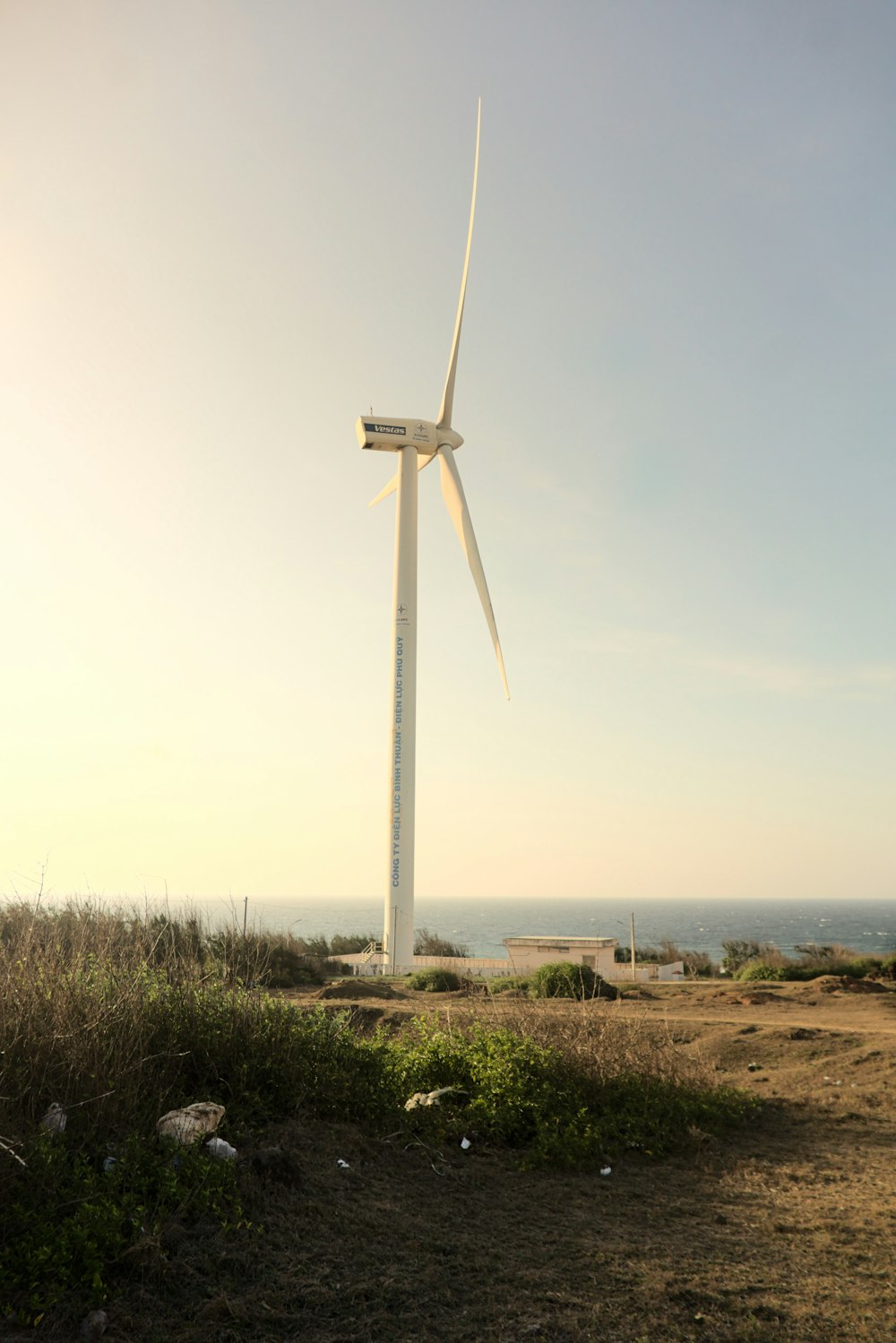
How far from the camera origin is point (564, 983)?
85.3ft

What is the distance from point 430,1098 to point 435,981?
60.7ft

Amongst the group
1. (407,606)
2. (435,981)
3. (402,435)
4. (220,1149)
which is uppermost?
(402,435)

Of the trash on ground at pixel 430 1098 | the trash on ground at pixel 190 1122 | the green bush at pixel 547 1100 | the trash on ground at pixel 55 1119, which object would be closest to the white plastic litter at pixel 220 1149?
the trash on ground at pixel 190 1122

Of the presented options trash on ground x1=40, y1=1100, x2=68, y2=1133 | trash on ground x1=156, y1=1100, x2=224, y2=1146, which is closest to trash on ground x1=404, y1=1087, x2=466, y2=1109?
trash on ground x1=156, y1=1100, x2=224, y2=1146

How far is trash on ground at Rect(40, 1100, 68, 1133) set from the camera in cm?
819

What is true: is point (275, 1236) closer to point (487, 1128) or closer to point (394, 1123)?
point (394, 1123)

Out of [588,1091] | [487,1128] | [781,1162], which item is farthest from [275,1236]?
[781,1162]

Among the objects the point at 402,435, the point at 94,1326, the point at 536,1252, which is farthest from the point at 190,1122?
the point at 402,435

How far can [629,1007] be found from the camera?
2311 centimetres

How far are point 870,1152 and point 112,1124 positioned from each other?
30.3 ft

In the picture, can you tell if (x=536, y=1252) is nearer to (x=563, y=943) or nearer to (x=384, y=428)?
(x=563, y=943)

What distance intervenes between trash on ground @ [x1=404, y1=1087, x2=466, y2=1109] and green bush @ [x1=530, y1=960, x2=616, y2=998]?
13163 millimetres

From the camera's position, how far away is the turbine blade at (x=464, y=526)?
37.8 metres

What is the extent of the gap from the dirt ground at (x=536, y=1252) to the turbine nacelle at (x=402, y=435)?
113 feet
